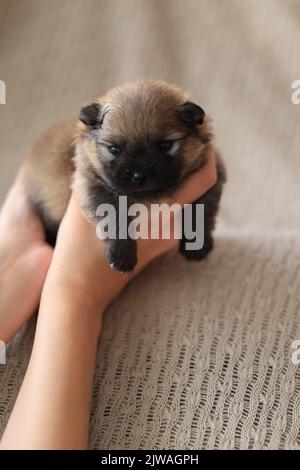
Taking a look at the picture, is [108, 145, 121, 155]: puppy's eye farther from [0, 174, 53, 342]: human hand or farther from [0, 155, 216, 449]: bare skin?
[0, 174, 53, 342]: human hand

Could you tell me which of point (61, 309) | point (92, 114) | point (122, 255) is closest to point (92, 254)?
point (122, 255)

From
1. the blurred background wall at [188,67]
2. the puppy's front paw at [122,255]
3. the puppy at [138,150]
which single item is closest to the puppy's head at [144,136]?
the puppy at [138,150]

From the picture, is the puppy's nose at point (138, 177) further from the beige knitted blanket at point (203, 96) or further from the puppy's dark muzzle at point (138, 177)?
the beige knitted blanket at point (203, 96)

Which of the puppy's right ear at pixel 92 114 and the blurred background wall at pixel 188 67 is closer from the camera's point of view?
the puppy's right ear at pixel 92 114

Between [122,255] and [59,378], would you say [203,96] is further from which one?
[59,378]

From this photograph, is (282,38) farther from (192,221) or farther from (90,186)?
(90,186)

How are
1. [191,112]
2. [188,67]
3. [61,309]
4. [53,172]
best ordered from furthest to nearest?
[188,67] < [53,172] < [191,112] < [61,309]

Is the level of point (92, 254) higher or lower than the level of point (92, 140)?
lower
